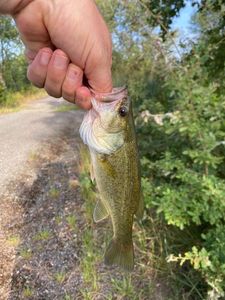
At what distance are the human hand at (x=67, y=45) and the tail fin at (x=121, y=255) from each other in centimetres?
71

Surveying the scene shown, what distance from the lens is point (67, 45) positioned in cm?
180

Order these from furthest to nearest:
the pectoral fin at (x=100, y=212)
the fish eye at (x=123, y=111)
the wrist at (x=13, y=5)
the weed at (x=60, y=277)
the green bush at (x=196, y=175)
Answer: the weed at (x=60, y=277), the green bush at (x=196, y=175), the pectoral fin at (x=100, y=212), the fish eye at (x=123, y=111), the wrist at (x=13, y=5)

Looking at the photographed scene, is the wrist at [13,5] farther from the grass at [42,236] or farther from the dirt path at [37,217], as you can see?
the grass at [42,236]

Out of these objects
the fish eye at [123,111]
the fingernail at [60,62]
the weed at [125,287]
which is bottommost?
the weed at [125,287]

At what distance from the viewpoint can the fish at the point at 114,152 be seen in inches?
73.2

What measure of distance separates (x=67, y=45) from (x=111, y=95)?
277 mm

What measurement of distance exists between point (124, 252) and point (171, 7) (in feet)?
11.8

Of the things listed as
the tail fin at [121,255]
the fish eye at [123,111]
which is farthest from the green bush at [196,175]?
the fish eye at [123,111]

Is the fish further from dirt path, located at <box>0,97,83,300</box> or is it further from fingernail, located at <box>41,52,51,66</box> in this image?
dirt path, located at <box>0,97,83,300</box>

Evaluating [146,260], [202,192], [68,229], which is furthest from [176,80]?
[68,229]

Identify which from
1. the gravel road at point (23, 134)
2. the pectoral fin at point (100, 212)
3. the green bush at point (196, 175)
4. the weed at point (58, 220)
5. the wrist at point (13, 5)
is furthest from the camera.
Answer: the gravel road at point (23, 134)

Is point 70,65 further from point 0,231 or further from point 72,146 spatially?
point 72,146

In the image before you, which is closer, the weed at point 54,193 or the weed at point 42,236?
the weed at point 42,236

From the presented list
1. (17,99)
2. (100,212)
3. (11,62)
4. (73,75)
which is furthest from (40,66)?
(11,62)
